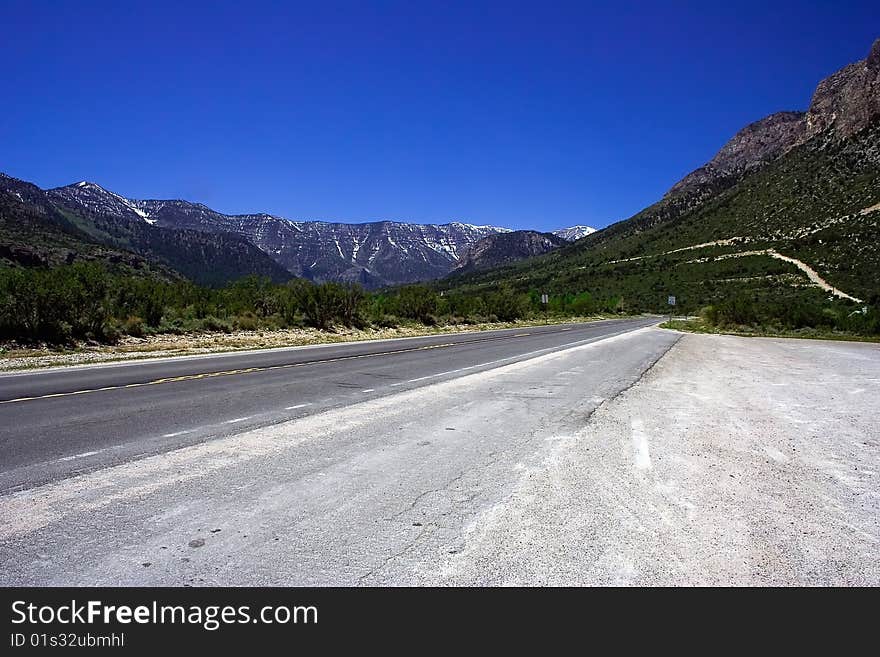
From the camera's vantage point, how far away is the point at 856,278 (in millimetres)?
68250

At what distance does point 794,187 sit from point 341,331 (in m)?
99.5

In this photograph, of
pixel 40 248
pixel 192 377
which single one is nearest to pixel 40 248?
pixel 40 248

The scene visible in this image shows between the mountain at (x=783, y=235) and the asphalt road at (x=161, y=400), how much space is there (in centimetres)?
5268

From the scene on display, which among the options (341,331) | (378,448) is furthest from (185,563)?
(341,331)

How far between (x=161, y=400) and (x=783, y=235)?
341 feet

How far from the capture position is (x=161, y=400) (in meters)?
9.39

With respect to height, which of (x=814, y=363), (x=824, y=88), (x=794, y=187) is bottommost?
(x=814, y=363)

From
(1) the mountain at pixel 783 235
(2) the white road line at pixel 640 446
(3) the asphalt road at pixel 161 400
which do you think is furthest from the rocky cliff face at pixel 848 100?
(2) the white road line at pixel 640 446

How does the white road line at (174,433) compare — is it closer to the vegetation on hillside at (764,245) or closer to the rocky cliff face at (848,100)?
the vegetation on hillside at (764,245)

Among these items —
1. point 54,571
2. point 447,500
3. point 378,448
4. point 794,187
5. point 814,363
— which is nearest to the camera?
point 54,571

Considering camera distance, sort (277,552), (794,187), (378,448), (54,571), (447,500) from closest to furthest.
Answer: (54,571) → (277,552) → (447,500) → (378,448) → (794,187)

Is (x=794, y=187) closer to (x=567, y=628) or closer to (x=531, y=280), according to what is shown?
(x=531, y=280)

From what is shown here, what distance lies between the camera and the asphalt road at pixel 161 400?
6055 millimetres

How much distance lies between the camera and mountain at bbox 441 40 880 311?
74000mm
